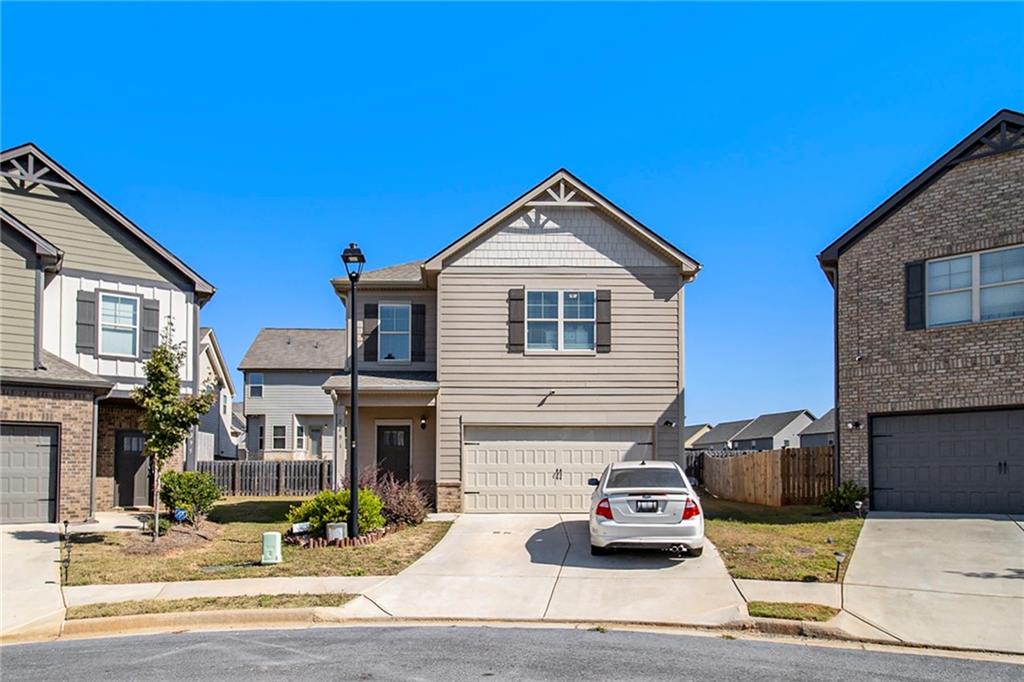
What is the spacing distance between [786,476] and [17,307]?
753 inches

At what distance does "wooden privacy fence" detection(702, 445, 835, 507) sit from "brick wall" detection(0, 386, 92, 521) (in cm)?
1689

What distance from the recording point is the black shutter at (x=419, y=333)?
73.5 ft

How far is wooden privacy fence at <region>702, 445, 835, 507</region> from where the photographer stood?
22.0 m

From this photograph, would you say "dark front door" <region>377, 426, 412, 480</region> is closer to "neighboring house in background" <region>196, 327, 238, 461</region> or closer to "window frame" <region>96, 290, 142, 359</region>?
"window frame" <region>96, 290, 142, 359</region>

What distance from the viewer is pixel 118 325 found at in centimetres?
2295

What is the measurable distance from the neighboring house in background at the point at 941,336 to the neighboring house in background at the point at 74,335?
15.8 m

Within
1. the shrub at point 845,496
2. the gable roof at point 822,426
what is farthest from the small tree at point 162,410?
the gable roof at point 822,426

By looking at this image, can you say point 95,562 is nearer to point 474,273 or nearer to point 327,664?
point 327,664

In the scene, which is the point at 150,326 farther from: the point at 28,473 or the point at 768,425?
the point at 768,425

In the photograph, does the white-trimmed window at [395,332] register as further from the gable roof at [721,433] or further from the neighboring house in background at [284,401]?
the gable roof at [721,433]

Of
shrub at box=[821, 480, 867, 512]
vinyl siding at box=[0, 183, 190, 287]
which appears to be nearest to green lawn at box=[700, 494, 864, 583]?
shrub at box=[821, 480, 867, 512]

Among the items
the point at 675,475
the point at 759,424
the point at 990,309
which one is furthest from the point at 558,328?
the point at 759,424

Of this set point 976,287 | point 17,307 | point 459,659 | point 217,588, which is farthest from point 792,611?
point 17,307

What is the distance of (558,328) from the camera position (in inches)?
847
